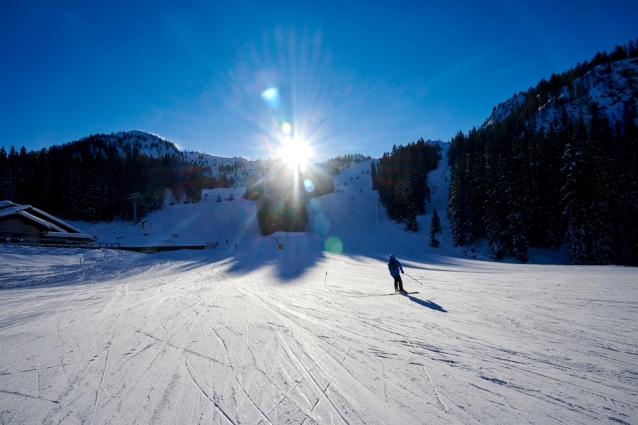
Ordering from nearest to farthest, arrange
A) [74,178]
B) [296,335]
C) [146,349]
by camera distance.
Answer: [146,349]
[296,335]
[74,178]

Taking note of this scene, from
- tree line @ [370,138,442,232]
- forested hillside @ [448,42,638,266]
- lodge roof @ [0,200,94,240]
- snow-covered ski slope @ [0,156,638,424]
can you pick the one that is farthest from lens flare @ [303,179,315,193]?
snow-covered ski slope @ [0,156,638,424]

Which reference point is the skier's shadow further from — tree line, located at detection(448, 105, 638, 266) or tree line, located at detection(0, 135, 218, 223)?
tree line, located at detection(0, 135, 218, 223)

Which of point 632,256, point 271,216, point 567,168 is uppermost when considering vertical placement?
point 567,168

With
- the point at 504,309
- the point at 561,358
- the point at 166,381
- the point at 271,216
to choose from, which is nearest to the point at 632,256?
the point at 504,309

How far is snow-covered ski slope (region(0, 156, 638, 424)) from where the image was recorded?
3.33 m

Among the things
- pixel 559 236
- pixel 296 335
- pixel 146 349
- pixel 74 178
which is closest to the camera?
pixel 146 349

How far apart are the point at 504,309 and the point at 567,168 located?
2987cm

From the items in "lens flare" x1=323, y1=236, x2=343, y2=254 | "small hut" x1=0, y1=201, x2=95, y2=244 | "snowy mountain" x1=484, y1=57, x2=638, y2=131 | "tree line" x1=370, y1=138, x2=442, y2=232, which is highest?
"snowy mountain" x1=484, y1=57, x2=638, y2=131

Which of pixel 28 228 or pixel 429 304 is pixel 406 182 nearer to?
pixel 429 304

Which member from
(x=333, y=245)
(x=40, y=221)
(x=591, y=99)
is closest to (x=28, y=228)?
(x=40, y=221)

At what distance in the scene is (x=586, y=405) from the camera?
10.5 ft

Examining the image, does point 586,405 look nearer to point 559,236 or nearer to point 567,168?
point 567,168

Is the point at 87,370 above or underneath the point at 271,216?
underneath

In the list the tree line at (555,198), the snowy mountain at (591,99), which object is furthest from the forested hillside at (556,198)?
the snowy mountain at (591,99)
